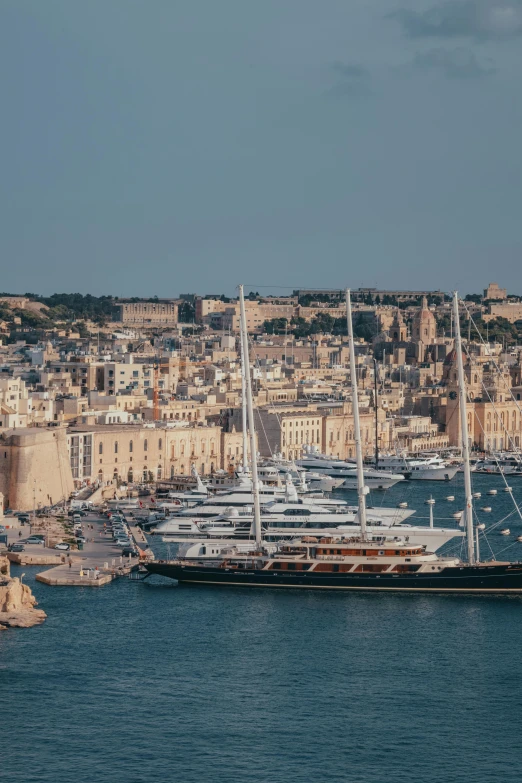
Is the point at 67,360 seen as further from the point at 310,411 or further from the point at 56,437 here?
the point at 56,437

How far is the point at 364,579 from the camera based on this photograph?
3080 centimetres

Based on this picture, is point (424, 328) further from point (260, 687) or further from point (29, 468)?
point (260, 687)

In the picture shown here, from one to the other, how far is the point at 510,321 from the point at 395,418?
63092mm

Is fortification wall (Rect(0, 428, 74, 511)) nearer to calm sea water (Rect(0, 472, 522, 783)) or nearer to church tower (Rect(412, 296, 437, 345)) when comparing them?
calm sea water (Rect(0, 472, 522, 783))

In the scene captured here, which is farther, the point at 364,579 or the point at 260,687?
the point at 364,579

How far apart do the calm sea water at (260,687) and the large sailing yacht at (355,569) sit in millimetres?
285

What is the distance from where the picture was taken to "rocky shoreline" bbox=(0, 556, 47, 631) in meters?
27.6

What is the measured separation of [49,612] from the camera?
28562 millimetres

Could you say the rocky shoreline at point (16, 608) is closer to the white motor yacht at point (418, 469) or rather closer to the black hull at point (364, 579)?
the black hull at point (364, 579)

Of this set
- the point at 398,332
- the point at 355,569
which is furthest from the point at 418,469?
the point at 398,332

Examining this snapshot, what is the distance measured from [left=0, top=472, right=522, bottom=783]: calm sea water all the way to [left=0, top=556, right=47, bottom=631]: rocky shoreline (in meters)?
0.20

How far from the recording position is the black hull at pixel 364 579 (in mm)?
30516

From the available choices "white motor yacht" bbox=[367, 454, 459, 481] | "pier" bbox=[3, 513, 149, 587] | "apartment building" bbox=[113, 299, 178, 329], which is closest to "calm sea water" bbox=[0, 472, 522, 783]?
"pier" bbox=[3, 513, 149, 587]

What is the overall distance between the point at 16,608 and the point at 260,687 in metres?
4.78
